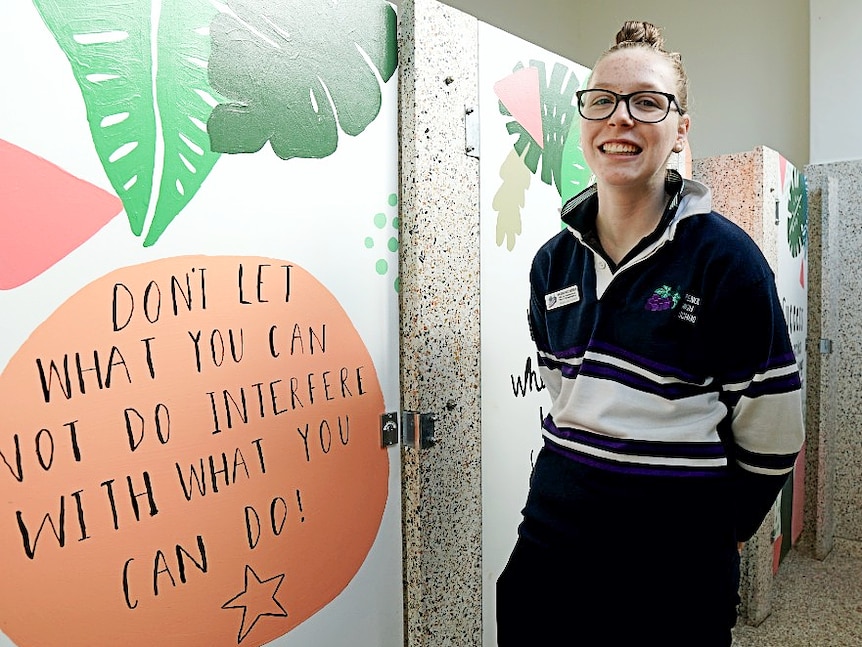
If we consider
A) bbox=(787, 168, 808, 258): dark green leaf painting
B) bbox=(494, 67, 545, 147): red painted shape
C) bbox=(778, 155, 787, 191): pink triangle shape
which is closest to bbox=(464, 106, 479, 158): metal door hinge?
bbox=(494, 67, 545, 147): red painted shape

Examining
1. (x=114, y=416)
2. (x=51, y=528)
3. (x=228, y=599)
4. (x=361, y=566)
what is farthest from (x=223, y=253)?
(x=361, y=566)

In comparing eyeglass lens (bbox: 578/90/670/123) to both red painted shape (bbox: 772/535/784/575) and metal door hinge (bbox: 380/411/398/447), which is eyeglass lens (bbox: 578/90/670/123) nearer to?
metal door hinge (bbox: 380/411/398/447)

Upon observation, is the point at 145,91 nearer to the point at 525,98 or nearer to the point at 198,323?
the point at 198,323

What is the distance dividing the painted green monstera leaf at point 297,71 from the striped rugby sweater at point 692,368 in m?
0.67

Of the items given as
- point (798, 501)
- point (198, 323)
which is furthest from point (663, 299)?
point (798, 501)

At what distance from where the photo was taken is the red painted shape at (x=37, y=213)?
989 mm

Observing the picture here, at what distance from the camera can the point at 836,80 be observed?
3.60 m

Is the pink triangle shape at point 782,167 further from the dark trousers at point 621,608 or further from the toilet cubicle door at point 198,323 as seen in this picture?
the dark trousers at point 621,608

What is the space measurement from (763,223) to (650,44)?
1.80 meters

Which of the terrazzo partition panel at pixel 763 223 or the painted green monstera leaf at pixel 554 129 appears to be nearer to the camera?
the painted green monstera leaf at pixel 554 129

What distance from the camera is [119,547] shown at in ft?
3.68

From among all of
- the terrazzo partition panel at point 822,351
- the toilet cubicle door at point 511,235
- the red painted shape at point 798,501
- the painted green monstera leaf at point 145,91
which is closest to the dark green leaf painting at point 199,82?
the painted green monstera leaf at point 145,91

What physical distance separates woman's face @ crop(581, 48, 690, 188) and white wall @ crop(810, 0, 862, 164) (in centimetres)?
288

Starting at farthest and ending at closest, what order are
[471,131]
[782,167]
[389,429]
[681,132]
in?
[782,167] → [471,131] → [389,429] → [681,132]
